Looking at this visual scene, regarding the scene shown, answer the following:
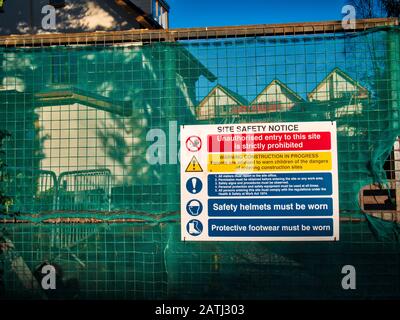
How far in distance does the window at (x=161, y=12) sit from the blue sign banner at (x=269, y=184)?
14.8 metres

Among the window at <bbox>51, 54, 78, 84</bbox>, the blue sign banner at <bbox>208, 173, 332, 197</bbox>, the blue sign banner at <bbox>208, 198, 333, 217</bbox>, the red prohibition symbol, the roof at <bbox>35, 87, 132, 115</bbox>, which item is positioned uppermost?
the window at <bbox>51, 54, 78, 84</bbox>

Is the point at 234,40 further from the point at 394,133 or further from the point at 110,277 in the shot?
the point at 110,277

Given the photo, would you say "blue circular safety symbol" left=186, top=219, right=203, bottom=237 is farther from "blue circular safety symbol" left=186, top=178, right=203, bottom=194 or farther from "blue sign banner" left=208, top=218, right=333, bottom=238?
"blue circular safety symbol" left=186, top=178, right=203, bottom=194

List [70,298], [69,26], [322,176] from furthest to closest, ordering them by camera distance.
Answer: [69,26] → [70,298] → [322,176]

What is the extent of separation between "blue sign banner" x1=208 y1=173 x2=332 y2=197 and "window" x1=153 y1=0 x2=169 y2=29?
1476cm

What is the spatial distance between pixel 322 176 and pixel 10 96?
3.50 m

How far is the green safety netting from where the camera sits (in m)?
4.83

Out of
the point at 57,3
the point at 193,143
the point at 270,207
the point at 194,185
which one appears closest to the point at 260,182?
the point at 270,207

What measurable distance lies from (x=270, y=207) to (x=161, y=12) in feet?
53.9

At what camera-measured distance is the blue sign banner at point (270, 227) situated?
189 inches

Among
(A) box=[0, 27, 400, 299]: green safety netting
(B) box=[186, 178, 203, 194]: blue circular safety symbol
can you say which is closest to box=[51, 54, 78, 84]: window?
(A) box=[0, 27, 400, 299]: green safety netting

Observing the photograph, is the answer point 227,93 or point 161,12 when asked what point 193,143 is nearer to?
point 227,93
